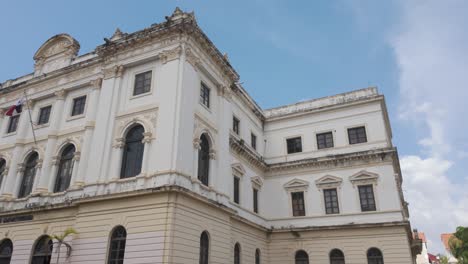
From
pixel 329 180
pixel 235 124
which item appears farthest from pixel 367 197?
pixel 235 124

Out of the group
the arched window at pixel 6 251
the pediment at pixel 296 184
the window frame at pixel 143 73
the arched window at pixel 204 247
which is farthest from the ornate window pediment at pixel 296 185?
the arched window at pixel 6 251

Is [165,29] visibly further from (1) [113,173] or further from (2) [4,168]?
(2) [4,168]

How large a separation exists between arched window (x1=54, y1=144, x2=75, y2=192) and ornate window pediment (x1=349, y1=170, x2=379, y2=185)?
1666 centimetres

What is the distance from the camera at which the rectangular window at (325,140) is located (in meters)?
24.8

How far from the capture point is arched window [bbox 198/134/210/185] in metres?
17.4

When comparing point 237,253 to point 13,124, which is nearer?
point 237,253

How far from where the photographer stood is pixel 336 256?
71.9ft

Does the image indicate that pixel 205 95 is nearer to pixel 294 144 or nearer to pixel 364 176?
pixel 294 144

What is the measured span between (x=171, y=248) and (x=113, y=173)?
4747mm

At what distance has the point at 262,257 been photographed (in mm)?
22344

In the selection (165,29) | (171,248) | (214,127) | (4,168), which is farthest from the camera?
(4,168)

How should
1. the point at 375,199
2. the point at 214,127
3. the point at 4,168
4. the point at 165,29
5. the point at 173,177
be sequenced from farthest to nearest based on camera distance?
1. the point at 375,199
2. the point at 4,168
3. the point at 214,127
4. the point at 165,29
5. the point at 173,177

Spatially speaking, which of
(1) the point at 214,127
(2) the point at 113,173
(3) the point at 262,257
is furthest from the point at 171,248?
(3) the point at 262,257

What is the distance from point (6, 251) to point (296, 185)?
55.8 ft
